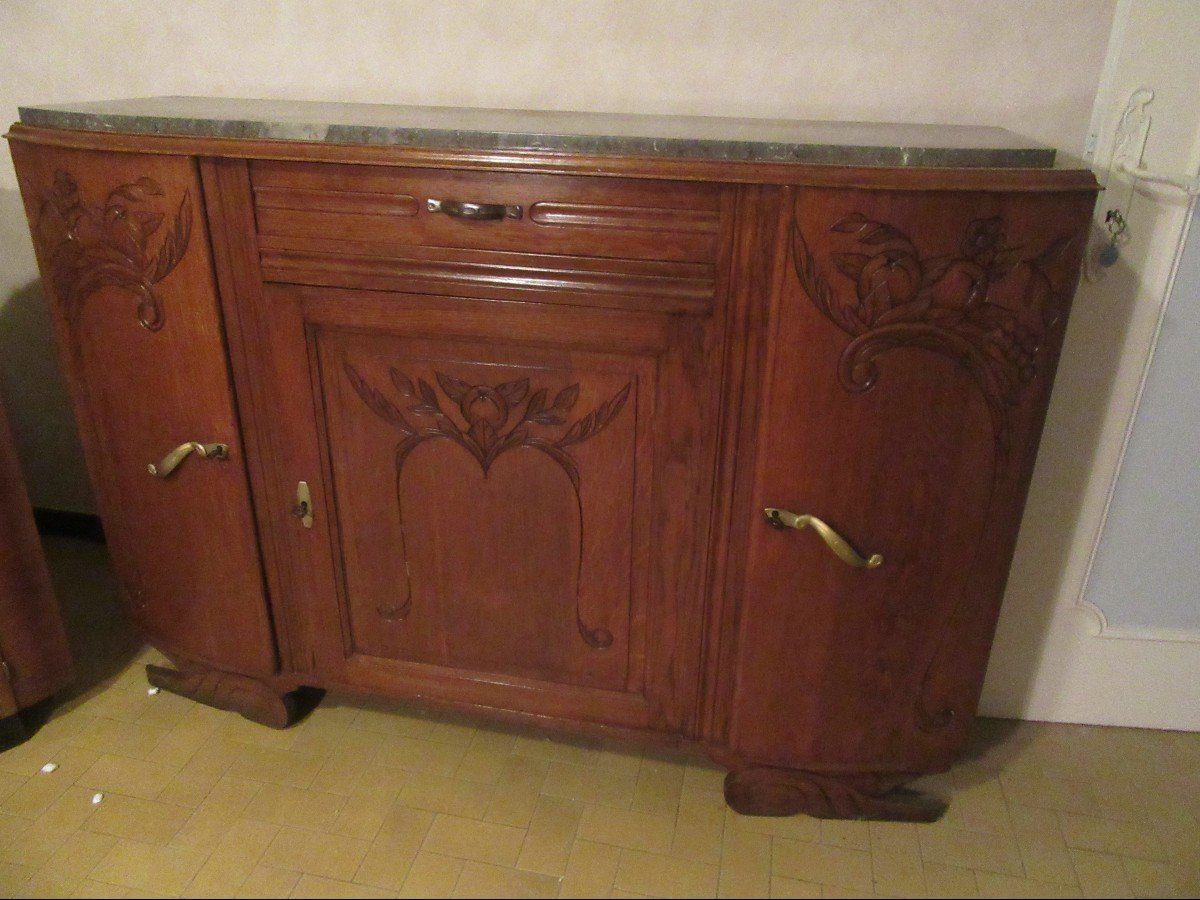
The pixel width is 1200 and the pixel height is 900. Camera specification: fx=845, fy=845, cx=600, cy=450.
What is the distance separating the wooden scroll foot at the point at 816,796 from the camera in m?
1.27

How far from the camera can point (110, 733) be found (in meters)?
1.45

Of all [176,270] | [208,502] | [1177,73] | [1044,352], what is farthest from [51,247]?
[1177,73]

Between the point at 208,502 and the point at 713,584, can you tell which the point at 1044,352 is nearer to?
the point at 713,584

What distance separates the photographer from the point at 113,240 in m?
1.18

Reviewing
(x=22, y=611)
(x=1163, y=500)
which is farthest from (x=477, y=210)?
(x=1163, y=500)

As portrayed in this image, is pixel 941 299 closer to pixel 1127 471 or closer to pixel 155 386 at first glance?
pixel 1127 471

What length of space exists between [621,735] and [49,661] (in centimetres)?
98

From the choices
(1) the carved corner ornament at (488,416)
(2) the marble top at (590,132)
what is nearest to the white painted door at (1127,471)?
(2) the marble top at (590,132)

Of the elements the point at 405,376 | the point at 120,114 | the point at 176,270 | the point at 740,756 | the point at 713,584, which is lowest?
the point at 740,756

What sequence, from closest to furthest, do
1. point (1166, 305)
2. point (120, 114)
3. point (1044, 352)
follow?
point (1044, 352) → point (120, 114) → point (1166, 305)

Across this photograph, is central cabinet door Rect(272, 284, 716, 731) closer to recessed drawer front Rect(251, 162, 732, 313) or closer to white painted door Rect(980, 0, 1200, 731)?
recessed drawer front Rect(251, 162, 732, 313)

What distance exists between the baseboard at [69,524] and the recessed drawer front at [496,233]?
1207mm

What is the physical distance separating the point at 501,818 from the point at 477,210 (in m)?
0.90

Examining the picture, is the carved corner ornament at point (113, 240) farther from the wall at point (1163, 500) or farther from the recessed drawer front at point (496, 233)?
the wall at point (1163, 500)
